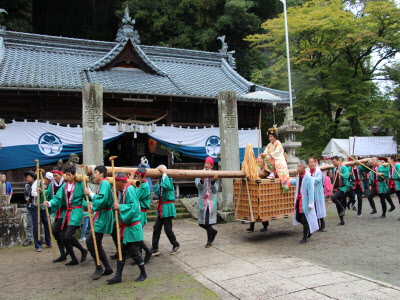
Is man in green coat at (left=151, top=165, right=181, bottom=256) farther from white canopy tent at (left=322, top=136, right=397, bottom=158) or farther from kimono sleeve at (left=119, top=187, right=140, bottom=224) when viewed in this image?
white canopy tent at (left=322, top=136, right=397, bottom=158)

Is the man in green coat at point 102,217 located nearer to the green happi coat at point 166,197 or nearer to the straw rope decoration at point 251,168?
the green happi coat at point 166,197

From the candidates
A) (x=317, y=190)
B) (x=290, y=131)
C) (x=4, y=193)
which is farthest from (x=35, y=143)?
(x=290, y=131)

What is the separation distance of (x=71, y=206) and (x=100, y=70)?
386 inches

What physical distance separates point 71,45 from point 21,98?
5.09 m

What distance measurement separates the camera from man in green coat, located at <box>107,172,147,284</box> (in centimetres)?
513

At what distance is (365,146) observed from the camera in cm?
1758

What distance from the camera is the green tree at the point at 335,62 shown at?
16.4 meters

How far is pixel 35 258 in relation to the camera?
7.07 metres

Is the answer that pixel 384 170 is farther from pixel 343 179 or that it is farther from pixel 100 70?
pixel 100 70

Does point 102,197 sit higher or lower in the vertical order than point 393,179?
higher

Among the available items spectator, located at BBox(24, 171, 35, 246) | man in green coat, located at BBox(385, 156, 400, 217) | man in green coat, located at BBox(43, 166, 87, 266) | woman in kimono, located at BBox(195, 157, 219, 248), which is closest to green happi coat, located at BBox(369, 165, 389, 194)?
man in green coat, located at BBox(385, 156, 400, 217)

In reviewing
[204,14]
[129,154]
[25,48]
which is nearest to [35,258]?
[129,154]

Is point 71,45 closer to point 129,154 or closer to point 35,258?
point 129,154

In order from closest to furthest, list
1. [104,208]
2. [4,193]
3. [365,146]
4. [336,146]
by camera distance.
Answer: [104,208] → [4,193] → [336,146] → [365,146]
